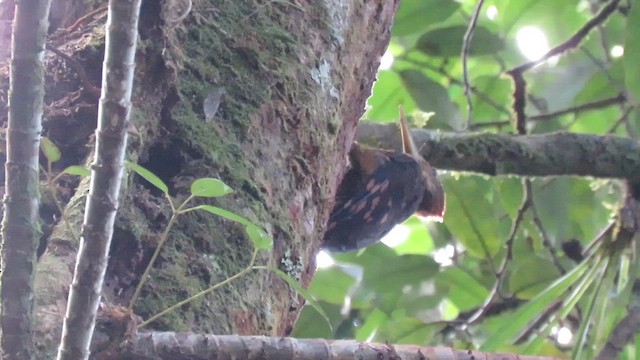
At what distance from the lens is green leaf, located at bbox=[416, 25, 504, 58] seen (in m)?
3.02

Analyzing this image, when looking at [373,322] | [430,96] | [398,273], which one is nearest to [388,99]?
[430,96]

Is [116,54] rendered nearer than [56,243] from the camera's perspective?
Yes

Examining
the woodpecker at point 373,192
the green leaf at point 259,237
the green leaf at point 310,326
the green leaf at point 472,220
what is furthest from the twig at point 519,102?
the green leaf at point 259,237

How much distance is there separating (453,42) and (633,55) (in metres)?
0.66

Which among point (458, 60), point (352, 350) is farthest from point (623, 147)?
point (352, 350)

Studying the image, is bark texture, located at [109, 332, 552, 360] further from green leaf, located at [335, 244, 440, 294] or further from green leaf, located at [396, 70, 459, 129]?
→ green leaf, located at [396, 70, 459, 129]

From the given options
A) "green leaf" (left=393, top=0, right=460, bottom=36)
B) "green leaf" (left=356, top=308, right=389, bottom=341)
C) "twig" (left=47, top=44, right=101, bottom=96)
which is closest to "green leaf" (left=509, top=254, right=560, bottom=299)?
"green leaf" (left=356, top=308, right=389, bottom=341)

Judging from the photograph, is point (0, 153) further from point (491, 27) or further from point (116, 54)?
point (491, 27)

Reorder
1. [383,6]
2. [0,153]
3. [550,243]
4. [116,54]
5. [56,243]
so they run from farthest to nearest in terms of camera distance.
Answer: [550,243] < [383,6] < [0,153] < [56,243] < [116,54]

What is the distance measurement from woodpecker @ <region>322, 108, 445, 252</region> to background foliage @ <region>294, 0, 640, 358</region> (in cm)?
37

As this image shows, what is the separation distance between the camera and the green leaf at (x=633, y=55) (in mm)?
2525

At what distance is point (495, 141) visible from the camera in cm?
264

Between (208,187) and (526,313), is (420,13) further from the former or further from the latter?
(208,187)

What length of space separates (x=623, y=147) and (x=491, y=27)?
80cm
